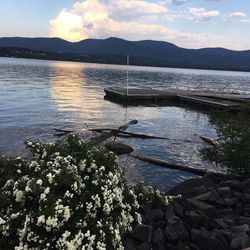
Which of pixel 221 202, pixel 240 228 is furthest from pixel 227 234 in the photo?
pixel 221 202

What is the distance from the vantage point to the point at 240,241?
932 cm

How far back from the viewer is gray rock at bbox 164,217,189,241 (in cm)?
984

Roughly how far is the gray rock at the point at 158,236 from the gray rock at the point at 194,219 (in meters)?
1.07

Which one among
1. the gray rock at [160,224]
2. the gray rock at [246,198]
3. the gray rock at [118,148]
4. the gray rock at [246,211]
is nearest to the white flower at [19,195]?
the gray rock at [160,224]

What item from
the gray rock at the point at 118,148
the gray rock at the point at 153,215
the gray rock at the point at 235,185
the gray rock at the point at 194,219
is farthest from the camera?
the gray rock at the point at 118,148

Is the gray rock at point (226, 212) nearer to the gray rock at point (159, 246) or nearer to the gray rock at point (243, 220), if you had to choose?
the gray rock at point (243, 220)

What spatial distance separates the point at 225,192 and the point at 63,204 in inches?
313

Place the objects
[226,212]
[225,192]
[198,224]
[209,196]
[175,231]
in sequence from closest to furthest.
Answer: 1. [175,231]
2. [198,224]
3. [226,212]
4. [209,196]
5. [225,192]

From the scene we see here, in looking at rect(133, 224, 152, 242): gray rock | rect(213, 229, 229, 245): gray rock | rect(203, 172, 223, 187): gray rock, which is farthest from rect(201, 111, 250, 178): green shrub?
rect(133, 224, 152, 242): gray rock

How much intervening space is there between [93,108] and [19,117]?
12.6 metres

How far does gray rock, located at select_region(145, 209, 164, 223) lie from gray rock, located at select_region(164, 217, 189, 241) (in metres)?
0.62

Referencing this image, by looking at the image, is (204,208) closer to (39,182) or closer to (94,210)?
(94,210)

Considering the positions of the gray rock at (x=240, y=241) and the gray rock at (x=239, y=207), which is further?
the gray rock at (x=239, y=207)

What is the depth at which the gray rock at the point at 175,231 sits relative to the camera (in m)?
9.84
